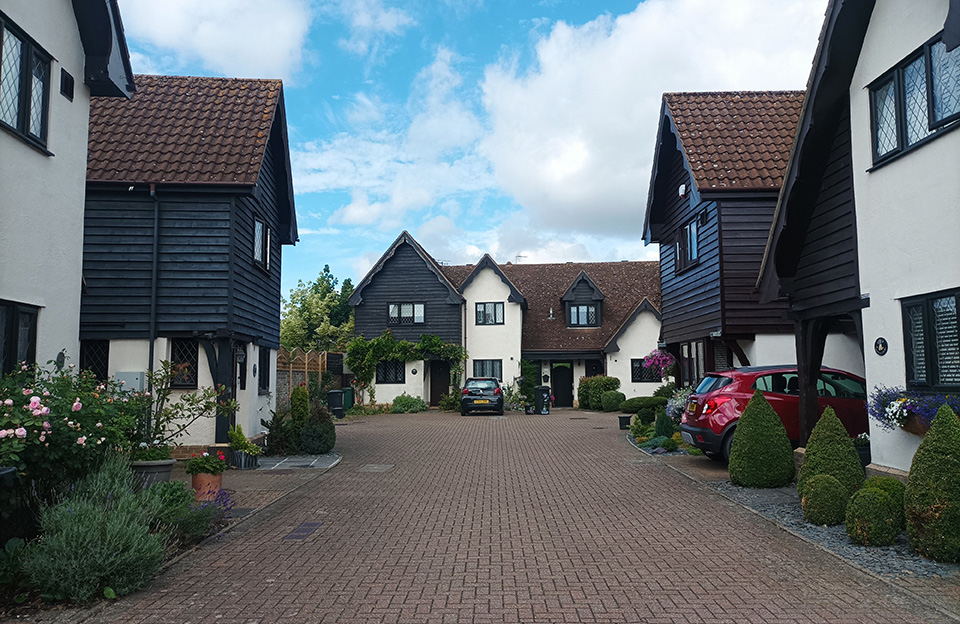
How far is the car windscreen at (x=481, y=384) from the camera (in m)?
30.6

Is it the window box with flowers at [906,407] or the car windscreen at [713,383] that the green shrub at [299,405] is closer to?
the car windscreen at [713,383]

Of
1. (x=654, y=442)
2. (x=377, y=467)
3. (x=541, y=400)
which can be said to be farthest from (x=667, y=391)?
(x=377, y=467)

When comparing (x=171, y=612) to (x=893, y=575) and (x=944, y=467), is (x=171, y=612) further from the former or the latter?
(x=944, y=467)

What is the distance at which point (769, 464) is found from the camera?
10.9 metres

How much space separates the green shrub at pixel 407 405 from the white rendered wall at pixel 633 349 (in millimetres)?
8927

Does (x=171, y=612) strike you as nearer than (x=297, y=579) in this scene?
Yes

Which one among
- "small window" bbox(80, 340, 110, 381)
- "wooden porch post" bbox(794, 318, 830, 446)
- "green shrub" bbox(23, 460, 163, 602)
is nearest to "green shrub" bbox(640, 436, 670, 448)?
"wooden porch post" bbox(794, 318, 830, 446)

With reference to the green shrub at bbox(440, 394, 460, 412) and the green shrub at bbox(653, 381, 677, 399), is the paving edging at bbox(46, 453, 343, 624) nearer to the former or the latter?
the green shrub at bbox(653, 381, 677, 399)

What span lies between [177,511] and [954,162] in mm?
→ 8988

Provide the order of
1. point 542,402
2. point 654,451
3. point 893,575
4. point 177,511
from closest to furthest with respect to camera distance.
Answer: point 893,575 < point 177,511 < point 654,451 < point 542,402

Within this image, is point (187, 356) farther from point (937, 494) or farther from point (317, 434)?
point (937, 494)

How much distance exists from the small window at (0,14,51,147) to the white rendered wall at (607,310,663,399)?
92.3ft

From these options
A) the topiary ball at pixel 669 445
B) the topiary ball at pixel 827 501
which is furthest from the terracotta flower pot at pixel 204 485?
the topiary ball at pixel 669 445

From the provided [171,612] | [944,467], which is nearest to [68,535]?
[171,612]
